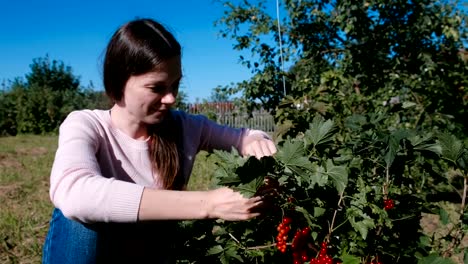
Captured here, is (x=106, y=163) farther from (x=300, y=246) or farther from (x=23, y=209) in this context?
(x=23, y=209)

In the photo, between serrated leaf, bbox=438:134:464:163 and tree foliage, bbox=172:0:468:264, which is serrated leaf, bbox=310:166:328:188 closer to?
tree foliage, bbox=172:0:468:264

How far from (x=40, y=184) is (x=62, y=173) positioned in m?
4.56

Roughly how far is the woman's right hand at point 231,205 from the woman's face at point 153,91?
Answer: 625 millimetres

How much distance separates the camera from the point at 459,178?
4.65m

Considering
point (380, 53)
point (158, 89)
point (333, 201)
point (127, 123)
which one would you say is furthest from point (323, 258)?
point (380, 53)

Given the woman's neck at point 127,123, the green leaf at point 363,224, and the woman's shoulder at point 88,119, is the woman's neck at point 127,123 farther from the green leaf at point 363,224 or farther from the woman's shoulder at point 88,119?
the green leaf at point 363,224

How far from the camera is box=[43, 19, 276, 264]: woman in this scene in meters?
1.13

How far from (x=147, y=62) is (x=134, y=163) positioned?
43cm

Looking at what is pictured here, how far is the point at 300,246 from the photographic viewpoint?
112cm

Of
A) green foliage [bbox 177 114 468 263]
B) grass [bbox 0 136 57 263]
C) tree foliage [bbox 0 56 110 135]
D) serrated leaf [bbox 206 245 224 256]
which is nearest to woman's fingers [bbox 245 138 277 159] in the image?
green foliage [bbox 177 114 468 263]

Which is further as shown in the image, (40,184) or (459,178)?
(40,184)

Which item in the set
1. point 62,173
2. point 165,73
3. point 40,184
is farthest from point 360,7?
point 40,184

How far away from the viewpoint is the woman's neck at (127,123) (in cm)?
174

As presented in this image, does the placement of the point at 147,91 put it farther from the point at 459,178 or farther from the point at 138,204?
the point at 459,178
